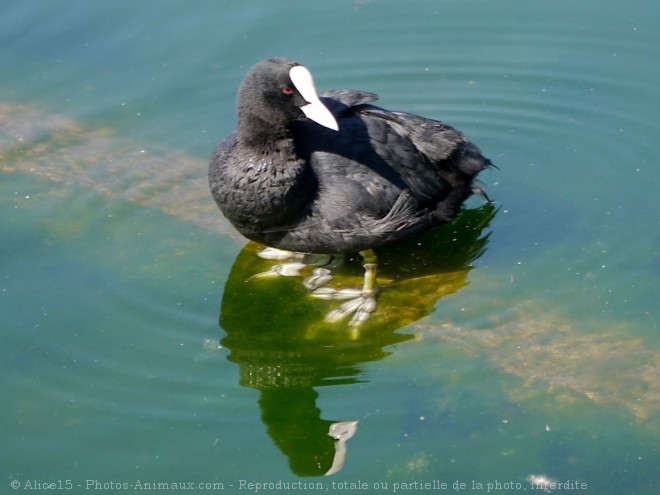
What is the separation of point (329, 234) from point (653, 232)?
5.90 feet

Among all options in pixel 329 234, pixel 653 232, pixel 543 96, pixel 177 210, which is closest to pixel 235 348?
pixel 329 234

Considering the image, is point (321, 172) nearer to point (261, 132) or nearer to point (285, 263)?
point (261, 132)

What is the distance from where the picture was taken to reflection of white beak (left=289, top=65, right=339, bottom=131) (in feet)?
17.1

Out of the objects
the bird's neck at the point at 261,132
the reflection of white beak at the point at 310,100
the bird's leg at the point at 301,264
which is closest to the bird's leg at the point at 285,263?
the bird's leg at the point at 301,264

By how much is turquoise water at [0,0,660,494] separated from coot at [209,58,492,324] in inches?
12.3

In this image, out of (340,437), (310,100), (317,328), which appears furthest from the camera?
(317,328)

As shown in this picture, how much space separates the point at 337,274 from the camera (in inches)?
228

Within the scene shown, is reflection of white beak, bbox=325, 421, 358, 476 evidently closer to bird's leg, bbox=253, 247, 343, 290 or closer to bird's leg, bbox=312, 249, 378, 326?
bird's leg, bbox=312, 249, 378, 326

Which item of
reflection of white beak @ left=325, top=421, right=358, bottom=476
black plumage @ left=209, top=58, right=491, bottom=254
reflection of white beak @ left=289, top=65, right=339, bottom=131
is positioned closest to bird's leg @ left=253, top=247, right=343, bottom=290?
black plumage @ left=209, top=58, right=491, bottom=254

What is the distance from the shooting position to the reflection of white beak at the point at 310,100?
521 centimetres

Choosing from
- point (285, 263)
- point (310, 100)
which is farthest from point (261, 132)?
point (285, 263)

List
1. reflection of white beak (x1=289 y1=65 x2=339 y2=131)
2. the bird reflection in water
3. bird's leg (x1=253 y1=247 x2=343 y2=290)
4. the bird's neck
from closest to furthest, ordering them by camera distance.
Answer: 1. the bird reflection in water
2. reflection of white beak (x1=289 y1=65 x2=339 y2=131)
3. the bird's neck
4. bird's leg (x1=253 y1=247 x2=343 y2=290)

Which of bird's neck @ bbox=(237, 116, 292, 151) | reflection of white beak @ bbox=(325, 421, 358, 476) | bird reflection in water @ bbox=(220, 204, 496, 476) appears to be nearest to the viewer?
reflection of white beak @ bbox=(325, 421, 358, 476)

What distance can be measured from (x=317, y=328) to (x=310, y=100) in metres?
1.12
